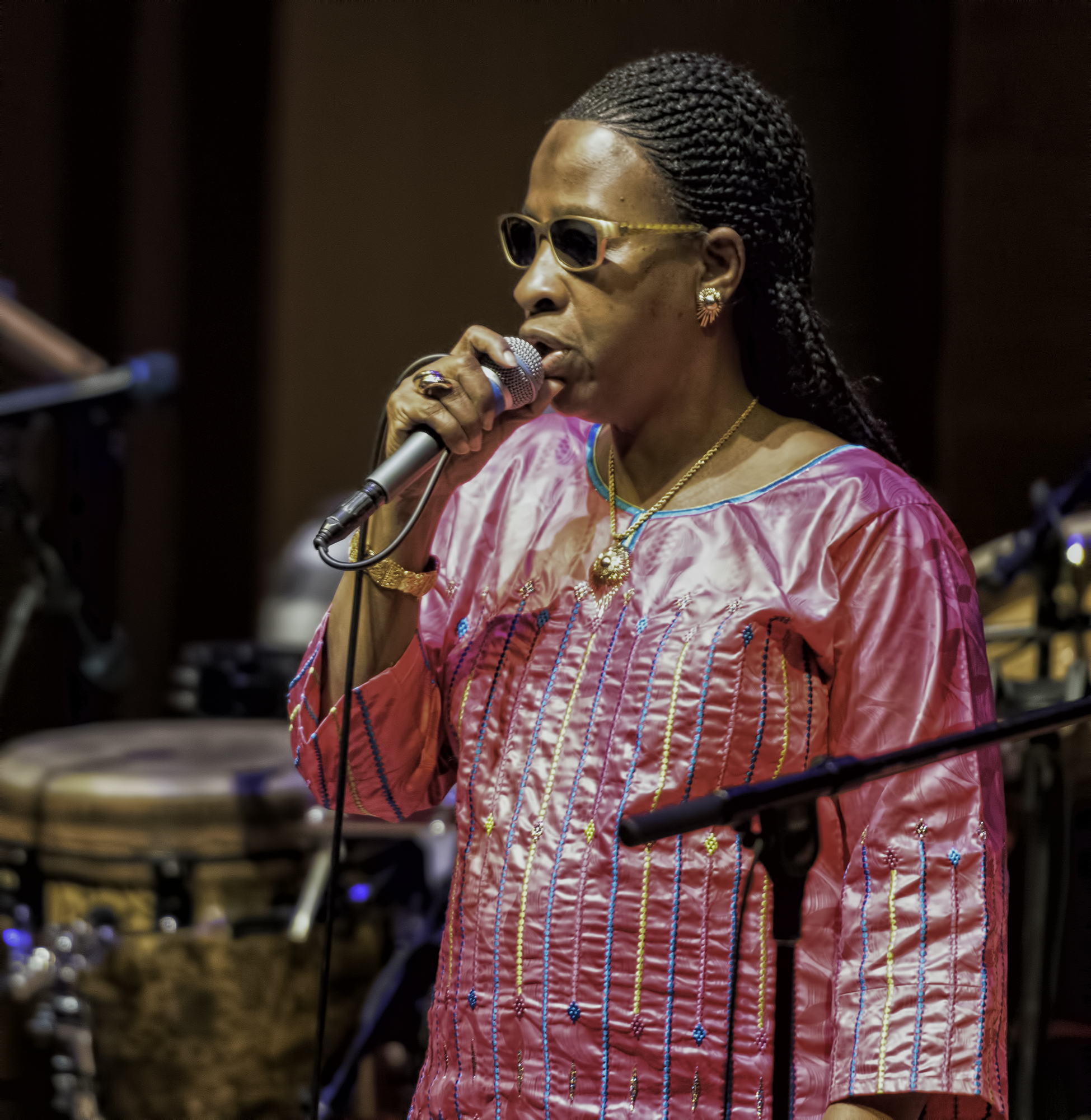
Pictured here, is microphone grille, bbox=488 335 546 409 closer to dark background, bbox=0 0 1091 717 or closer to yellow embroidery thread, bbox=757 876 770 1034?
yellow embroidery thread, bbox=757 876 770 1034

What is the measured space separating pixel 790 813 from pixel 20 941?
7.23 feet

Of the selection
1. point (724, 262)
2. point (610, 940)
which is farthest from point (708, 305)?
point (610, 940)

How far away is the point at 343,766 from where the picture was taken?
4.62 ft

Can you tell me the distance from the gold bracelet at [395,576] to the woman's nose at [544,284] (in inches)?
11.9

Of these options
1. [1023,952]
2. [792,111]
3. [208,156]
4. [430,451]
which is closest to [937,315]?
[792,111]

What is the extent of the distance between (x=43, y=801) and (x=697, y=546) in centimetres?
193

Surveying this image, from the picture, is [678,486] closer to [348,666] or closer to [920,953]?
[348,666]

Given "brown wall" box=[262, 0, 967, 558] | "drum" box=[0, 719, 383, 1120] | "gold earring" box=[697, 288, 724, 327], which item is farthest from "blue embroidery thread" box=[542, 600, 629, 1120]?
"drum" box=[0, 719, 383, 1120]

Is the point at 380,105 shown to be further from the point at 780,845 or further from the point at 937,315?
the point at 780,845

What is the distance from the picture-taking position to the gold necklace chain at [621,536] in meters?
1.40

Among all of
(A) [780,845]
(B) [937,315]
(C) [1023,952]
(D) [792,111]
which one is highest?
(D) [792,111]

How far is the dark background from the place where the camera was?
91.9 inches

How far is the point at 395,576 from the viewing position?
141 cm

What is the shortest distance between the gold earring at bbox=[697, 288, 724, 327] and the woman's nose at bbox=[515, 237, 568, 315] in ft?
0.47
